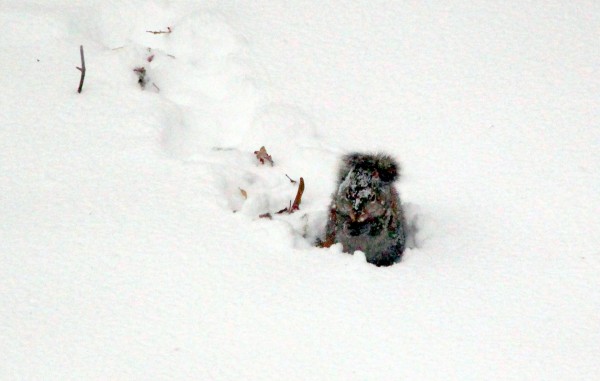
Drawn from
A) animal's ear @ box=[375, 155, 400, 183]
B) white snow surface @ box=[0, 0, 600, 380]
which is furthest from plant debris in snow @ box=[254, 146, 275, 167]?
animal's ear @ box=[375, 155, 400, 183]

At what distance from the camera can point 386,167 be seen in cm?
224

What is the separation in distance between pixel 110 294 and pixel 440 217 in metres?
1.31

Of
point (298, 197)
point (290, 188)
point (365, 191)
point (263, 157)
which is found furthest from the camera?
point (263, 157)

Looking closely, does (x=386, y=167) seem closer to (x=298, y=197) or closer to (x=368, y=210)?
(x=368, y=210)

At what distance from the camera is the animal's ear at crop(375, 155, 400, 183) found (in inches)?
88.3

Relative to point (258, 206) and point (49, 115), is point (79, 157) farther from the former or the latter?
point (258, 206)

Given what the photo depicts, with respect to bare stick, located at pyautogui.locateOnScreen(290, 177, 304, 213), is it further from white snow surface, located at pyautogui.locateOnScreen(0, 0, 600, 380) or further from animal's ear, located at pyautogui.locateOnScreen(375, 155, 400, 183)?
animal's ear, located at pyautogui.locateOnScreen(375, 155, 400, 183)

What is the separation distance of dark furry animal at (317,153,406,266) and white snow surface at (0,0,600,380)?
0.09 metres

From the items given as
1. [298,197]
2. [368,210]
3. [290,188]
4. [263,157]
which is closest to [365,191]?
[368,210]

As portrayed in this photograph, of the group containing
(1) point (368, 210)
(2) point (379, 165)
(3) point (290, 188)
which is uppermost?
(2) point (379, 165)

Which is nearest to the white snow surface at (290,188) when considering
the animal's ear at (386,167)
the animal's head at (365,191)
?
the animal's head at (365,191)

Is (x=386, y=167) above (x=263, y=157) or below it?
above

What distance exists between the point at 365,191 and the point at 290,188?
616mm

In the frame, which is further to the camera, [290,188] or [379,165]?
[290,188]
